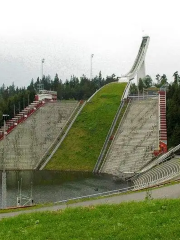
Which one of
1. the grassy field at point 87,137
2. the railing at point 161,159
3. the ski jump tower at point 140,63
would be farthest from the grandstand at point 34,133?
the ski jump tower at point 140,63

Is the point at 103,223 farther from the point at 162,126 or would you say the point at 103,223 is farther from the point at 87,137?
the point at 87,137

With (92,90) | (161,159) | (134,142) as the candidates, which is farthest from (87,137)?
(92,90)

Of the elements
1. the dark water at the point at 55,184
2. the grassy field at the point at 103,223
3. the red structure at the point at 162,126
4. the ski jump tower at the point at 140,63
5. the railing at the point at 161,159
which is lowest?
the dark water at the point at 55,184

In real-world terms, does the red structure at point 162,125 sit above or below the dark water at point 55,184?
above

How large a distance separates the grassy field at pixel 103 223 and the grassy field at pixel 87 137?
2659 centimetres

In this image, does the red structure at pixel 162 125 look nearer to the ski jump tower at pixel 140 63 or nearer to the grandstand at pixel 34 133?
the grandstand at pixel 34 133

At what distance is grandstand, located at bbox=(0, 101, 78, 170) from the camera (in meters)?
40.0

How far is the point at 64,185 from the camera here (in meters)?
29.4

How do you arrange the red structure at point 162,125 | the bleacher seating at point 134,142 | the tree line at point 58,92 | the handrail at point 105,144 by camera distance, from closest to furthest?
1. the bleacher seating at point 134,142
2. the red structure at point 162,125
3. the handrail at point 105,144
4. the tree line at point 58,92

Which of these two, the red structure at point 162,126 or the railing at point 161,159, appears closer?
the railing at point 161,159

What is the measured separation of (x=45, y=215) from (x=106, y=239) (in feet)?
10.1

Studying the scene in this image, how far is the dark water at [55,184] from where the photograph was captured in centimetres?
2517

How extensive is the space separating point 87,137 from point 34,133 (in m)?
6.52

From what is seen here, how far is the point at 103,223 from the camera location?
9.28m
